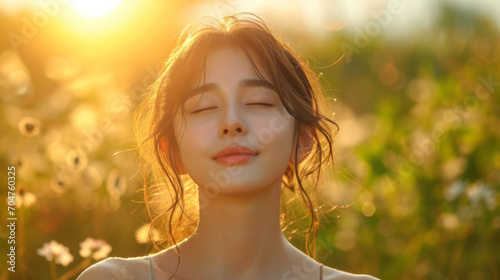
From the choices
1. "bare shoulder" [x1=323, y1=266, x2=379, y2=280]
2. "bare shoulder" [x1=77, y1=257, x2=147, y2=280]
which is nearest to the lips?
"bare shoulder" [x1=77, y1=257, x2=147, y2=280]

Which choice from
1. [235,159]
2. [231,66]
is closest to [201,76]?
[231,66]

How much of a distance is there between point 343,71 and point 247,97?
14.5ft

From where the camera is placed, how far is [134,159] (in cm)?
390

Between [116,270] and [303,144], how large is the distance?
0.79m

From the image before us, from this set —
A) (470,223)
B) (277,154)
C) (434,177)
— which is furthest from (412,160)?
(277,154)

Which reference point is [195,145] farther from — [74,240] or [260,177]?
[74,240]

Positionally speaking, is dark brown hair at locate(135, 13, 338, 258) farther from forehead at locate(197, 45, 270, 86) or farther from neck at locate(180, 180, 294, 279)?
neck at locate(180, 180, 294, 279)

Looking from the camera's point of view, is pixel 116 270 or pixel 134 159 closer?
pixel 116 270

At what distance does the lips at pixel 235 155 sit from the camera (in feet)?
7.39

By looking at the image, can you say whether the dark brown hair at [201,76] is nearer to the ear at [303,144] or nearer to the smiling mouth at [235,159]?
the ear at [303,144]

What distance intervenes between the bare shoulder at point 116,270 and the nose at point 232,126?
57 cm

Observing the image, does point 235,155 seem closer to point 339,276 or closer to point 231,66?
point 231,66

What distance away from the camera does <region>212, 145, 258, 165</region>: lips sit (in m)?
2.25

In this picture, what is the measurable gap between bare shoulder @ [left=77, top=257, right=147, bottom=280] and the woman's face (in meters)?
0.37
